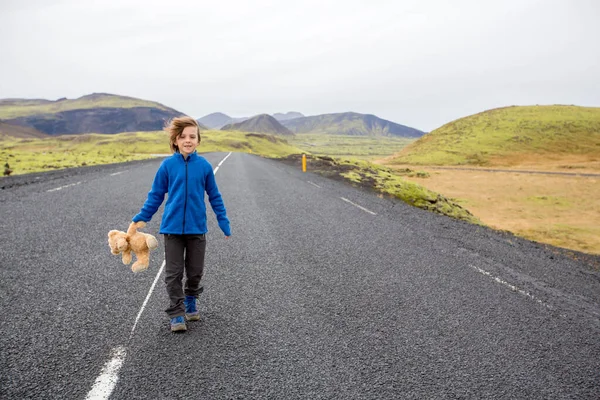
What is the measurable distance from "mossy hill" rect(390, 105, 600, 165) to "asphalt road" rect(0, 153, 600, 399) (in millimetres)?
50185

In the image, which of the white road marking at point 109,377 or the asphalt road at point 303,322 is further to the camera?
the asphalt road at point 303,322

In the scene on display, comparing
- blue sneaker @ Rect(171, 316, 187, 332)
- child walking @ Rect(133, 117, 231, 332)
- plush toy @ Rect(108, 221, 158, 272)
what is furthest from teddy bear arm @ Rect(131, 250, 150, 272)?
blue sneaker @ Rect(171, 316, 187, 332)

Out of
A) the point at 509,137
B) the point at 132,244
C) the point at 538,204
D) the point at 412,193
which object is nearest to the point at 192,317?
the point at 132,244

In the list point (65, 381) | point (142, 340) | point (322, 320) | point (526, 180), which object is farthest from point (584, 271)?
point (526, 180)

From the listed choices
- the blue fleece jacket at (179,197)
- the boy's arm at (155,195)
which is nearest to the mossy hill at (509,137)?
the blue fleece jacket at (179,197)

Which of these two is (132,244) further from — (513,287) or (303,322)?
(513,287)

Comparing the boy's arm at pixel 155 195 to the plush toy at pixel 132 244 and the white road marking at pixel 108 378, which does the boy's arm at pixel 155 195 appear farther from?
the white road marking at pixel 108 378

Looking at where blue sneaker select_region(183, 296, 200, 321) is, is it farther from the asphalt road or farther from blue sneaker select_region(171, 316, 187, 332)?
blue sneaker select_region(171, 316, 187, 332)

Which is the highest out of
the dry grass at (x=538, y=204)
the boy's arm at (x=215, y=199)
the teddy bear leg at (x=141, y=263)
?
the boy's arm at (x=215, y=199)

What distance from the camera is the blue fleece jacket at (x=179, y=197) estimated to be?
330 cm

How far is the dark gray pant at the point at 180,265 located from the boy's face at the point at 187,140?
857mm

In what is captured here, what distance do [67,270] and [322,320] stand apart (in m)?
3.62

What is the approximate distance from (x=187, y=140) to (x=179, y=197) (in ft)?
1.84

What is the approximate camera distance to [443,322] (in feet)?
11.9
